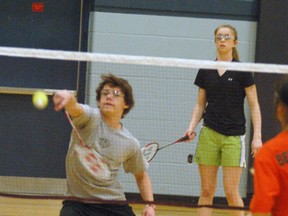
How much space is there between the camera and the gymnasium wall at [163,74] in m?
7.52

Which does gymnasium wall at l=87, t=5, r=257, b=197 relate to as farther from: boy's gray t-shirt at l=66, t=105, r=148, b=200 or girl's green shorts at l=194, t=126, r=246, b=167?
boy's gray t-shirt at l=66, t=105, r=148, b=200

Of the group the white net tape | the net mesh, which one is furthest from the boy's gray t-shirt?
the net mesh

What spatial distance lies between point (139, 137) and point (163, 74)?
671 millimetres

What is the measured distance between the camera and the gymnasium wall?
7.52m

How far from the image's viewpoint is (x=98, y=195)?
4438mm

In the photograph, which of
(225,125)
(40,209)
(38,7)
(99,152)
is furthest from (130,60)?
(38,7)

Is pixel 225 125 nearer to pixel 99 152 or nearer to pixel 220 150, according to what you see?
pixel 220 150

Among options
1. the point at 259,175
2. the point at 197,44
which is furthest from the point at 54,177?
the point at 259,175

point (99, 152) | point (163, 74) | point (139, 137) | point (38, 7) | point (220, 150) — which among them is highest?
point (38, 7)

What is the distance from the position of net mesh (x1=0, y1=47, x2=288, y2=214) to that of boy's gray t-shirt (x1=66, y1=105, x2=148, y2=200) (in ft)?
9.38

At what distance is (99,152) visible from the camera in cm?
445

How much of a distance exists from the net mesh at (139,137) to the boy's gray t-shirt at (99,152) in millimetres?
2858

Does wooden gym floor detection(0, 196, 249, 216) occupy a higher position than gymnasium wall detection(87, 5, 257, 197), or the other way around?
gymnasium wall detection(87, 5, 257, 197)

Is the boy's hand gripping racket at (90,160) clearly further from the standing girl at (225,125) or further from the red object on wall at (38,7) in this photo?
the red object on wall at (38,7)
